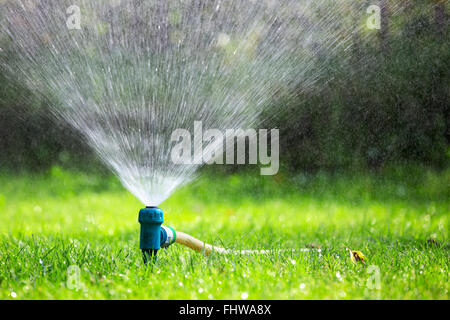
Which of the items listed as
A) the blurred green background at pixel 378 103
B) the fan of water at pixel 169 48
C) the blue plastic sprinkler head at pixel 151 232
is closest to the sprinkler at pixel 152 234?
the blue plastic sprinkler head at pixel 151 232

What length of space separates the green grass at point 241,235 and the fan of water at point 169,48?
0.79 metres

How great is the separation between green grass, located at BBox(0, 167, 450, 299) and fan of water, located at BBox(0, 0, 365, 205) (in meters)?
0.79

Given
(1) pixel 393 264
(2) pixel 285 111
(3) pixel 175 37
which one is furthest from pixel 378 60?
(1) pixel 393 264

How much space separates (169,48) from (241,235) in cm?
305

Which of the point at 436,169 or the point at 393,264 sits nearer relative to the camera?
the point at 393,264

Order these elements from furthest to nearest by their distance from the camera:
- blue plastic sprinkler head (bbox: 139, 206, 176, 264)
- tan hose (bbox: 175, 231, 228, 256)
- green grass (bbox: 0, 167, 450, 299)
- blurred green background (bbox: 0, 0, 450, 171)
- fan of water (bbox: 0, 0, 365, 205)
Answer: blurred green background (bbox: 0, 0, 450, 171) < fan of water (bbox: 0, 0, 365, 205) < tan hose (bbox: 175, 231, 228, 256) < blue plastic sprinkler head (bbox: 139, 206, 176, 264) < green grass (bbox: 0, 167, 450, 299)

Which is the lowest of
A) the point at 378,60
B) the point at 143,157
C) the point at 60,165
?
the point at 143,157

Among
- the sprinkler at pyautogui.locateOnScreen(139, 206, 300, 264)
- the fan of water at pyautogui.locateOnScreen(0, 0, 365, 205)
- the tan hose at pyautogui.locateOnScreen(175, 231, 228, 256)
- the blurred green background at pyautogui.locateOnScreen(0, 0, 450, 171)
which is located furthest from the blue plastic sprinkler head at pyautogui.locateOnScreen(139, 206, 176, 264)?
the blurred green background at pyautogui.locateOnScreen(0, 0, 450, 171)

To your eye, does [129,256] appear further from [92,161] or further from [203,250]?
[92,161]

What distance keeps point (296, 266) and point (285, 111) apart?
4070 millimetres

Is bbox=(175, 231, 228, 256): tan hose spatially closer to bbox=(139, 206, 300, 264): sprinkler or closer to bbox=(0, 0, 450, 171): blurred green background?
bbox=(139, 206, 300, 264): sprinkler

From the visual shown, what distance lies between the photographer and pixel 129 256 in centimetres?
283

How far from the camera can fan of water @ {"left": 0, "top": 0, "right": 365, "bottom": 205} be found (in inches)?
182

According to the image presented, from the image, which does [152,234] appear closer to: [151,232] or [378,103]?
[151,232]
